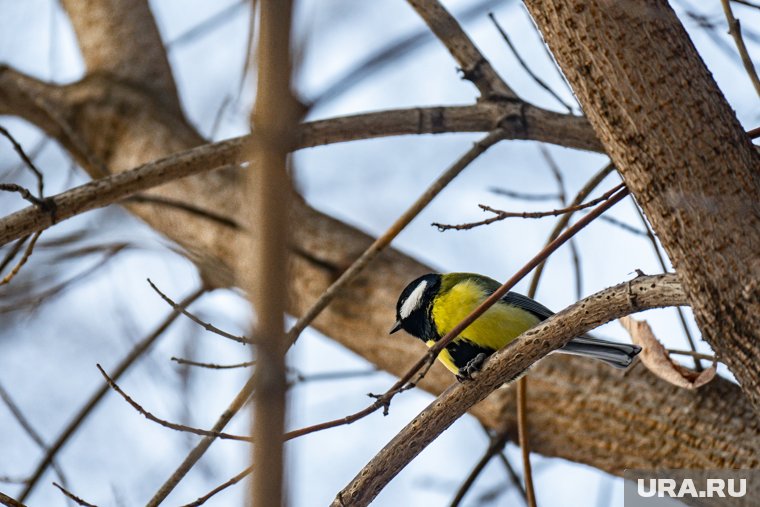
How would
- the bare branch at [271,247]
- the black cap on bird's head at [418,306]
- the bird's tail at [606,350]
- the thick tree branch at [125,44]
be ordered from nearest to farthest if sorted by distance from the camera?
the bare branch at [271,247] < the bird's tail at [606,350] < the black cap on bird's head at [418,306] < the thick tree branch at [125,44]

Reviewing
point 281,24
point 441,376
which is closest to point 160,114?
point 441,376

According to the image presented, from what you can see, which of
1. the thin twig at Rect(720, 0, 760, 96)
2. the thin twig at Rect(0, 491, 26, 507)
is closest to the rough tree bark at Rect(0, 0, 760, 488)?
the thin twig at Rect(720, 0, 760, 96)

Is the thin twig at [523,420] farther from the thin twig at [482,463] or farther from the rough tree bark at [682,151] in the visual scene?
the rough tree bark at [682,151]

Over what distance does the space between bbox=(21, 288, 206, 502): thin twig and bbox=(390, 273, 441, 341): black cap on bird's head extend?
861mm

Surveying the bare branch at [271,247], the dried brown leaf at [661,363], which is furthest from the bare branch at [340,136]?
the bare branch at [271,247]

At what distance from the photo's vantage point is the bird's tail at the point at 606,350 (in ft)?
9.33

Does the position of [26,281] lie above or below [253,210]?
above

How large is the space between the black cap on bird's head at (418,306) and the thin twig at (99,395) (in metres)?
0.86

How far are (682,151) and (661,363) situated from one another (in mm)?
1284

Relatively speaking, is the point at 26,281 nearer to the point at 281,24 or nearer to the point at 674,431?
the point at 674,431

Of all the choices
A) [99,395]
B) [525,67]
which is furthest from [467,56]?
[99,395]

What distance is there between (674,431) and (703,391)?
0.17 metres

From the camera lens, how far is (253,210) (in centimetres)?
80

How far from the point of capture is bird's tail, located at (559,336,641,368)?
2.84 metres
